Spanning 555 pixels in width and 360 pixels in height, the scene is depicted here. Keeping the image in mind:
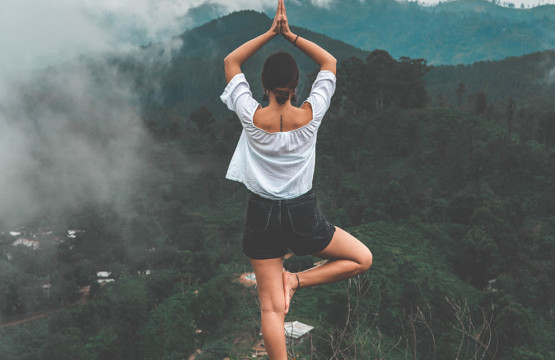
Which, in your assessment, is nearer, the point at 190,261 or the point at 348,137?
the point at 190,261

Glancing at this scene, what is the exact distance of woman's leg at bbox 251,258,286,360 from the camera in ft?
8.23

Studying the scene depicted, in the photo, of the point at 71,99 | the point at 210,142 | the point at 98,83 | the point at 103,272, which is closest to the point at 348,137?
the point at 210,142

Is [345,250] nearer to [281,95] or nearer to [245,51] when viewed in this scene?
[281,95]

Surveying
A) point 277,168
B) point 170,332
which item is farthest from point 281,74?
point 170,332

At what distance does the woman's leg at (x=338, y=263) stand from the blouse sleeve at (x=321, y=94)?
0.75 metres

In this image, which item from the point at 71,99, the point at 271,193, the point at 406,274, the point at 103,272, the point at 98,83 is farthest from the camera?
the point at 98,83

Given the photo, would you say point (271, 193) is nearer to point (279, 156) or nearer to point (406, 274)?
point (279, 156)

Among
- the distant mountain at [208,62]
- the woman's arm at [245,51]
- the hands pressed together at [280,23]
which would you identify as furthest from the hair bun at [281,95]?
the distant mountain at [208,62]

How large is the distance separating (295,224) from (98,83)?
154821 millimetres

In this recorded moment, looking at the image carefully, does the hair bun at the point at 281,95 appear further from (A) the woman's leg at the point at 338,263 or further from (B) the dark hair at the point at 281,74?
(A) the woman's leg at the point at 338,263

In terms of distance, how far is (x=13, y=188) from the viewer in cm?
6494

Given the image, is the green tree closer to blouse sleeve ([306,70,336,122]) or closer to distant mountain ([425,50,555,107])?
blouse sleeve ([306,70,336,122])

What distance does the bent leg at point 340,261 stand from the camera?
2.71m

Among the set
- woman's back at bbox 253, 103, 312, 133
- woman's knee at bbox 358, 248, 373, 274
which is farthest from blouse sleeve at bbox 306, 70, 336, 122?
woman's knee at bbox 358, 248, 373, 274
